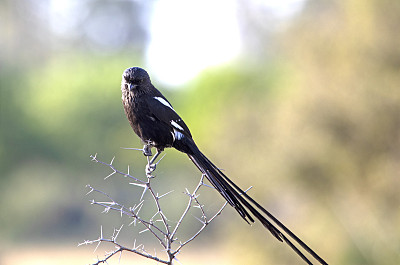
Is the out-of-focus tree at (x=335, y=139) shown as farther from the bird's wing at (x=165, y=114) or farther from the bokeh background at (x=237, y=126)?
the bird's wing at (x=165, y=114)

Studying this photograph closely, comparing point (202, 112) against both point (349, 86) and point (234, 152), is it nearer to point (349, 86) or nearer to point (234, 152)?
→ point (234, 152)

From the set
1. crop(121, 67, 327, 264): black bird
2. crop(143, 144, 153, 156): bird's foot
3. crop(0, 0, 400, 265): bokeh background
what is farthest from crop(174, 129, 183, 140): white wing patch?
crop(0, 0, 400, 265): bokeh background

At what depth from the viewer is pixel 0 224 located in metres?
22.5

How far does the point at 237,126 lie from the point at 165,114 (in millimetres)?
9329

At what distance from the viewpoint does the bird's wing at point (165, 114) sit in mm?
3303

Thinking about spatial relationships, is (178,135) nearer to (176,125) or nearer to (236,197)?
(176,125)

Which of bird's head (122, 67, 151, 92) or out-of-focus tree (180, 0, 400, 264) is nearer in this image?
bird's head (122, 67, 151, 92)

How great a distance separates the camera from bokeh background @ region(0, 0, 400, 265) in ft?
35.4

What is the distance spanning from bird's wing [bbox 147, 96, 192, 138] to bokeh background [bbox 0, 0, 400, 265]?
22.1 feet

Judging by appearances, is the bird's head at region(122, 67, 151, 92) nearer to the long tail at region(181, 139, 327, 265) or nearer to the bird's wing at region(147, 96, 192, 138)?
the bird's wing at region(147, 96, 192, 138)

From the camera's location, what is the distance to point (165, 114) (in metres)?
3.32

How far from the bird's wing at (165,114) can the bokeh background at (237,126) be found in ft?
22.1

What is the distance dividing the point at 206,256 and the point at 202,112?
4.50 m

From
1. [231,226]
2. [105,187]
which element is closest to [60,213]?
[105,187]
